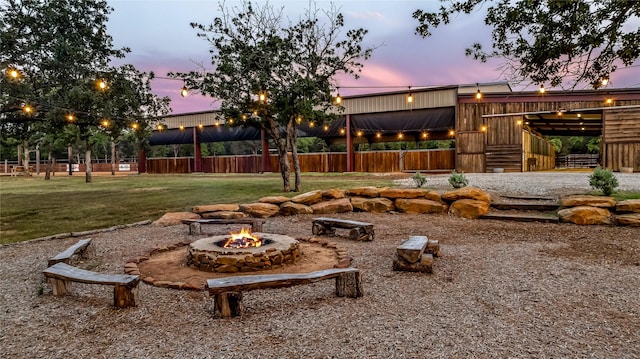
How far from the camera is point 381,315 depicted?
12.1ft

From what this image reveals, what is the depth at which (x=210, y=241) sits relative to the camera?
5.93 meters

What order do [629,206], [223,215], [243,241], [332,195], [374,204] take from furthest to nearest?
1. [332,195]
2. [374,204]
3. [223,215]
4. [629,206]
5. [243,241]

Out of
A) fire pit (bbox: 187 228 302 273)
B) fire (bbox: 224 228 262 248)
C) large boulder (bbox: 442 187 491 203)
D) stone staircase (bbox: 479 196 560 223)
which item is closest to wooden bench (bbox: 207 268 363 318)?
fire pit (bbox: 187 228 302 273)

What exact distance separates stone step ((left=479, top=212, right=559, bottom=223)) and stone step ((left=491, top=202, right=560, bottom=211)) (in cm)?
41

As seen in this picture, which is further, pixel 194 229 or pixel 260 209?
pixel 260 209

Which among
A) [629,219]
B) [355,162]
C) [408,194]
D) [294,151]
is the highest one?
[294,151]

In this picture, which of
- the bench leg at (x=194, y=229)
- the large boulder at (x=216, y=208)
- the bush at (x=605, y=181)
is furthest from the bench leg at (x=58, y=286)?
the bush at (x=605, y=181)

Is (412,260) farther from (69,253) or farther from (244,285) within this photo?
(69,253)

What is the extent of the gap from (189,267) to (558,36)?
689 centimetres

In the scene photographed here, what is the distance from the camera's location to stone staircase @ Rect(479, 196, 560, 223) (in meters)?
8.49

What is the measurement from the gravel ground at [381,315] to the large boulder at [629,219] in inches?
72.2

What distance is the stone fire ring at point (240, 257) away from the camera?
16.9 feet

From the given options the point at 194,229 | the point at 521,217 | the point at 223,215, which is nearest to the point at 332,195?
the point at 223,215

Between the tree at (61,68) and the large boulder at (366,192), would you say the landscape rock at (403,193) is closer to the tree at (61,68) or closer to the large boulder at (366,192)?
the large boulder at (366,192)
